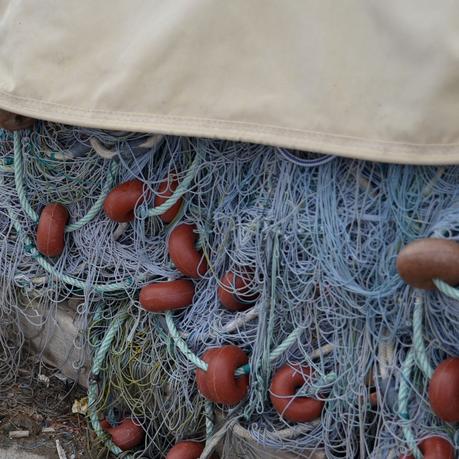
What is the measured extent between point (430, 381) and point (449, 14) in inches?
32.9

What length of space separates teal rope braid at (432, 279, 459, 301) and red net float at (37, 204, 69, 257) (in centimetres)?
128

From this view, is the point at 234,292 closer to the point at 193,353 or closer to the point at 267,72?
the point at 193,353

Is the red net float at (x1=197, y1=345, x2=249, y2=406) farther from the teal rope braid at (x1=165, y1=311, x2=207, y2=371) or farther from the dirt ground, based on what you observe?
the dirt ground

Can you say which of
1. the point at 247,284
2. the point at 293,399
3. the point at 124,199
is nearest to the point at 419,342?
the point at 293,399

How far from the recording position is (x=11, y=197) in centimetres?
267

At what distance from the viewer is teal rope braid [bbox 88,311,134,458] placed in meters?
2.46

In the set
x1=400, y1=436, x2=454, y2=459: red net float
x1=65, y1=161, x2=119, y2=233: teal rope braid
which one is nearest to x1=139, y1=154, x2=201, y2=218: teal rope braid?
x1=65, y1=161, x2=119, y2=233: teal rope braid

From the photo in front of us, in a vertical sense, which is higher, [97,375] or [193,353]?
[193,353]

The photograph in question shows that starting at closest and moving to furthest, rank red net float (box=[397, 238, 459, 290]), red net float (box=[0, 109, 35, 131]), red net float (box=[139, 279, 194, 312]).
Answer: red net float (box=[397, 238, 459, 290]) < red net float (box=[139, 279, 194, 312]) < red net float (box=[0, 109, 35, 131])

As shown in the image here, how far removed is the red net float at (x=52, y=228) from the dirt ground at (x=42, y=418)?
0.49m

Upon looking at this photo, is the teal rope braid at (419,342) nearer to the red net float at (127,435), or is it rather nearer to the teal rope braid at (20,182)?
the red net float at (127,435)

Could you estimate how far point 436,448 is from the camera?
1.83 m

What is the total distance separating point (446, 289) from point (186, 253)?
79cm

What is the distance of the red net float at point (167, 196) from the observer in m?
2.28
